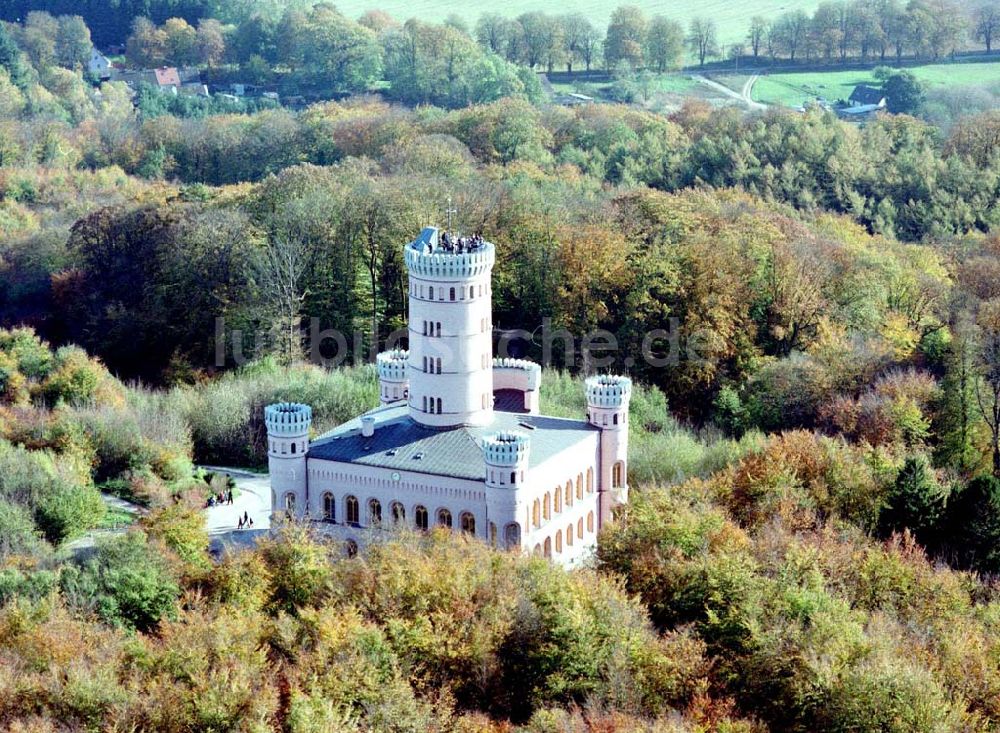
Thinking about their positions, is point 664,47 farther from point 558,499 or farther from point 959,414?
point 558,499

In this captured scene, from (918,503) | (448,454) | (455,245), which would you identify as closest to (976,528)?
(918,503)

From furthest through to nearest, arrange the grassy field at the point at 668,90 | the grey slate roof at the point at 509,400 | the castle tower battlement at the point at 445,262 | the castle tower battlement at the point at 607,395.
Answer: the grassy field at the point at 668,90, the grey slate roof at the point at 509,400, the castle tower battlement at the point at 607,395, the castle tower battlement at the point at 445,262

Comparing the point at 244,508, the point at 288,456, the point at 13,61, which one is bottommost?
the point at 244,508

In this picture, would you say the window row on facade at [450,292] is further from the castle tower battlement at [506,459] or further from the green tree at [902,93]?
the green tree at [902,93]

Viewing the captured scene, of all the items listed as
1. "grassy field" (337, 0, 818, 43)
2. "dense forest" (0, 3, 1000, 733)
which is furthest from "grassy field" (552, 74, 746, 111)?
"dense forest" (0, 3, 1000, 733)

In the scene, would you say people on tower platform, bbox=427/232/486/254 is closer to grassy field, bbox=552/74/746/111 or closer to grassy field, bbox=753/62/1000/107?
grassy field, bbox=552/74/746/111

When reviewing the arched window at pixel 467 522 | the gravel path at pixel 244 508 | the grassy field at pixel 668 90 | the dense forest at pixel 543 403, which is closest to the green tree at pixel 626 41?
the grassy field at pixel 668 90
